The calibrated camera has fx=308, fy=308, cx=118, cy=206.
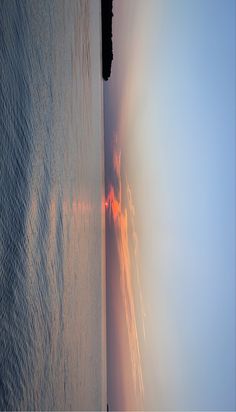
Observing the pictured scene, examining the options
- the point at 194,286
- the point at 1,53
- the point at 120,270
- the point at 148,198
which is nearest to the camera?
the point at 1,53

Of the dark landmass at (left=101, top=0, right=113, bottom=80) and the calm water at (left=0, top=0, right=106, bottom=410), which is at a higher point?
the dark landmass at (left=101, top=0, right=113, bottom=80)

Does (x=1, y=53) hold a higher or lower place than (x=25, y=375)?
higher

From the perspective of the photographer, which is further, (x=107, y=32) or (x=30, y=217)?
(x=107, y=32)

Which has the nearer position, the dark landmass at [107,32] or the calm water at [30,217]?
the calm water at [30,217]

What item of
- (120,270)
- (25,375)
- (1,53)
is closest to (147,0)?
(1,53)

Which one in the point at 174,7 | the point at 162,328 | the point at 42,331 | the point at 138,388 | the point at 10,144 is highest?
the point at 174,7

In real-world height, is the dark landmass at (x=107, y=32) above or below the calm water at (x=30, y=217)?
above

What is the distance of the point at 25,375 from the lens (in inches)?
8.9

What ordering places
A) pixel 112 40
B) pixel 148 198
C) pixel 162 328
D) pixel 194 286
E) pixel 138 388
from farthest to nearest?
1. pixel 112 40
2. pixel 138 388
3. pixel 148 198
4. pixel 162 328
5. pixel 194 286

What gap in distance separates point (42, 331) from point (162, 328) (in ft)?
2.40

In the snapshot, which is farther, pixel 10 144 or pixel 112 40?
pixel 112 40

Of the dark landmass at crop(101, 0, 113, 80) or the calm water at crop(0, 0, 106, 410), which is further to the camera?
the dark landmass at crop(101, 0, 113, 80)

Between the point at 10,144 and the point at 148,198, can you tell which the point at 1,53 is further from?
the point at 148,198

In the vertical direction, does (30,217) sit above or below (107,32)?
below
